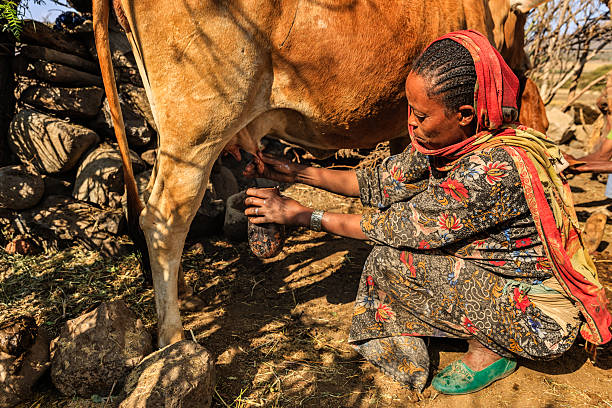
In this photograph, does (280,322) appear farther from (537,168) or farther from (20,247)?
(20,247)

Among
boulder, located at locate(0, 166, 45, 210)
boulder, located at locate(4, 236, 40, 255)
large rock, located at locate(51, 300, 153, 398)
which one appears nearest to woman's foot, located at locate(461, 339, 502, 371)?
large rock, located at locate(51, 300, 153, 398)

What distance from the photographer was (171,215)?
227 centimetres

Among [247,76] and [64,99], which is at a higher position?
[64,99]

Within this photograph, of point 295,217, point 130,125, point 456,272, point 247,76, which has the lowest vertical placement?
point 456,272

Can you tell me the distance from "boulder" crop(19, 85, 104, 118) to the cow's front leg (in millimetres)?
2155

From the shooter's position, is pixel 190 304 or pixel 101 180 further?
pixel 101 180

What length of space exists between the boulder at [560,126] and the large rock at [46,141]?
23.4 ft

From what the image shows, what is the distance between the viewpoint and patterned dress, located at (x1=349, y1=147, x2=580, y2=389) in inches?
75.2

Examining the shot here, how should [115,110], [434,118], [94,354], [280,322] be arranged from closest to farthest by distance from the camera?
[434,118] → [94,354] → [115,110] → [280,322]

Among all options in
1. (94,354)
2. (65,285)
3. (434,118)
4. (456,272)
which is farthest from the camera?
(65,285)

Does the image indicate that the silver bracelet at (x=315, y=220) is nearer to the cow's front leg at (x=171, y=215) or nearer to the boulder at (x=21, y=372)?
the cow's front leg at (x=171, y=215)

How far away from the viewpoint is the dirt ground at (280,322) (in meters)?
2.17

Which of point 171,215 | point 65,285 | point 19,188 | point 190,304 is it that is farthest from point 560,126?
point 19,188

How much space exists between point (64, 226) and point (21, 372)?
183 cm
